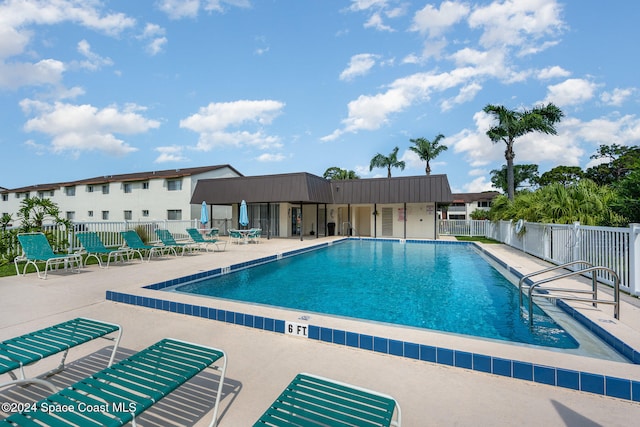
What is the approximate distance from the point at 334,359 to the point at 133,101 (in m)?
19.9

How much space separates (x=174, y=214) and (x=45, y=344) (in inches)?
866

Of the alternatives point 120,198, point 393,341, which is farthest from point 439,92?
point 120,198

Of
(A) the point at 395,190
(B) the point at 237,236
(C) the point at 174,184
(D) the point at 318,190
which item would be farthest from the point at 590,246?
(C) the point at 174,184

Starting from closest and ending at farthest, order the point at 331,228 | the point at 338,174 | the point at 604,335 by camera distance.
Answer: the point at 604,335
the point at 331,228
the point at 338,174

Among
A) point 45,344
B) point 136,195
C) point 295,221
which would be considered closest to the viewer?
point 45,344

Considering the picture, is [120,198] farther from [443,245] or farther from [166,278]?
[443,245]

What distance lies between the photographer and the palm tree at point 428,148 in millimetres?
30016

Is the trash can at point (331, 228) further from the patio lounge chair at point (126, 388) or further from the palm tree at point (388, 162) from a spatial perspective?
the patio lounge chair at point (126, 388)

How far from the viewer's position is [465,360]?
2.85m

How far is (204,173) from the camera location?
74.8 feet

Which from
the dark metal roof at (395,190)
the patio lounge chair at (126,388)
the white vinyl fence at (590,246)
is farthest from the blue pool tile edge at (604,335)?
the dark metal roof at (395,190)

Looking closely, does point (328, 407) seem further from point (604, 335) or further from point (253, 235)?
point (253, 235)

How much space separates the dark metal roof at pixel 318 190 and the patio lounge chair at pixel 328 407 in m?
15.0

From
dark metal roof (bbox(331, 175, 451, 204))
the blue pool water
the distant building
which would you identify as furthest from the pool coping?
the distant building
